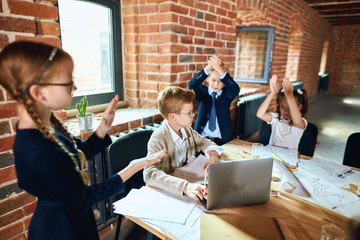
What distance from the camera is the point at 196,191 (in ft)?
3.55

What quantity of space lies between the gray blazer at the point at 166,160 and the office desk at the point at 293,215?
221 millimetres

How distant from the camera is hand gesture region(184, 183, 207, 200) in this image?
107cm

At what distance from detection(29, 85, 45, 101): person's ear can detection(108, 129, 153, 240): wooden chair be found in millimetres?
760

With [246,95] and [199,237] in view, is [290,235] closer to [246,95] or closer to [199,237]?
[199,237]

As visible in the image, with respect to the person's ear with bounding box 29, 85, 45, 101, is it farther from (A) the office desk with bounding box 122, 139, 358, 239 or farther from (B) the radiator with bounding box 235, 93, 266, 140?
(B) the radiator with bounding box 235, 93, 266, 140

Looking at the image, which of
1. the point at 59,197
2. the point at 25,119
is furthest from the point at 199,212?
the point at 25,119

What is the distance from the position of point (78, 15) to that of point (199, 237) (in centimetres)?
194

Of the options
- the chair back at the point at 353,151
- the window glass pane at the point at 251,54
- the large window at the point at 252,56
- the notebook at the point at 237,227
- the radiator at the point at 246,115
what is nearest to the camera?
the notebook at the point at 237,227

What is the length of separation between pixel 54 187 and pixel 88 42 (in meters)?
1.66

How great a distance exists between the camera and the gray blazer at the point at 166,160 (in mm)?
1153

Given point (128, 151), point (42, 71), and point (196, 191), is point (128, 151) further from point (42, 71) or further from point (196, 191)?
point (42, 71)

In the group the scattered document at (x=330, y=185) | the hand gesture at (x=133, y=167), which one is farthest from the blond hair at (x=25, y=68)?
the scattered document at (x=330, y=185)

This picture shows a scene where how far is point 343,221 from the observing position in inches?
39.4

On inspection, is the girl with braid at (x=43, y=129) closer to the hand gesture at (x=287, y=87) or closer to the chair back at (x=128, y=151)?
the chair back at (x=128, y=151)
